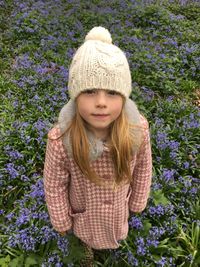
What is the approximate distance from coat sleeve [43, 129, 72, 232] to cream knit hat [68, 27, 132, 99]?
1.61 ft

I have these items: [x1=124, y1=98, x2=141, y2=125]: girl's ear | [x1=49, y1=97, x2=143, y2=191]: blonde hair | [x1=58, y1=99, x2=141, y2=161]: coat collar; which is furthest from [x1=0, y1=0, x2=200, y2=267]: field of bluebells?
[x1=124, y1=98, x2=141, y2=125]: girl's ear

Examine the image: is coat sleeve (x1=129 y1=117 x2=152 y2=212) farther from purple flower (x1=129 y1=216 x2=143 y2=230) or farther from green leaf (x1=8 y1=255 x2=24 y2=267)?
green leaf (x1=8 y1=255 x2=24 y2=267)

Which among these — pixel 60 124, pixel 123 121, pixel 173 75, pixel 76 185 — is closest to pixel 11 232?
pixel 76 185

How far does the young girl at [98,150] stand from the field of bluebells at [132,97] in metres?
0.74

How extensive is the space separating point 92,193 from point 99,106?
83 cm

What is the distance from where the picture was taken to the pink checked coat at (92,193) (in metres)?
2.22

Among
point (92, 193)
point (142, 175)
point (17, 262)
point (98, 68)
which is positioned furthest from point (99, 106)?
point (17, 262)

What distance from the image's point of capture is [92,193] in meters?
2.41

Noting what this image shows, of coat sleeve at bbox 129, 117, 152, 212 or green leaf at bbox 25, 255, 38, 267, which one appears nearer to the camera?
coat sleeve at bbox 129, 117, 152, 212

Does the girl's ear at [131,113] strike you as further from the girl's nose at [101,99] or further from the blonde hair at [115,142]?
the girl's nose at [101,99]

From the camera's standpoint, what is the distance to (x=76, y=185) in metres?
2.43

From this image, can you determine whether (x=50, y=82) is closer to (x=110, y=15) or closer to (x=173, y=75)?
(x=173, y=75)

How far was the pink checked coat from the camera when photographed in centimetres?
222

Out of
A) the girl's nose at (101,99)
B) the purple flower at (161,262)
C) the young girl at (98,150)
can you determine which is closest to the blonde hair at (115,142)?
the young girl at (98,150)
